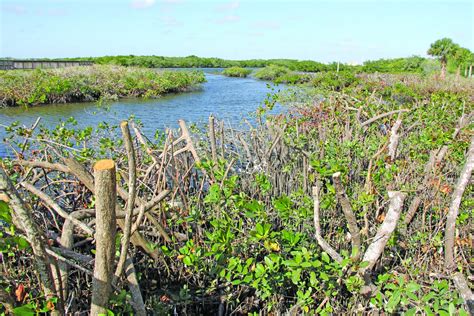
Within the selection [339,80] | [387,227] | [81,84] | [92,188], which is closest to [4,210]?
[92,188]

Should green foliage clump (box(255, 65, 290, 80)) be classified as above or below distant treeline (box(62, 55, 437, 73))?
below

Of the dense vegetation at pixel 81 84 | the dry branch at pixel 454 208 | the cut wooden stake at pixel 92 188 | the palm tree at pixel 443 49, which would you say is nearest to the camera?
the cut wooden stake at pixel 92 188

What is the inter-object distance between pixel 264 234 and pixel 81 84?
1971cm

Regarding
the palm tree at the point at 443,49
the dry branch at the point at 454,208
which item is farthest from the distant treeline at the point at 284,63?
the dry branch at the point at 454,208

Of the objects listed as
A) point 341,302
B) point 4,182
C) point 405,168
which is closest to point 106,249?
point 4,182

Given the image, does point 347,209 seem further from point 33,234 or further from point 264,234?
point 33,234

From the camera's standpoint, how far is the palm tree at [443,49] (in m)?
36.1

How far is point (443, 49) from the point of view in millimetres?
36500

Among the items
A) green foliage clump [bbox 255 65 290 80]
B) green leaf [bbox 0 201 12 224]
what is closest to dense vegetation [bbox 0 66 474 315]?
green leaf [bbox 0 201 12 224]

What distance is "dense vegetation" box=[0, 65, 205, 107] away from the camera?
1753 cm

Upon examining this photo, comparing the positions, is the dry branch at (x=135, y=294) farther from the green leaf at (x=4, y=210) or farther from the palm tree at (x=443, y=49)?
the palm tree at (x=443, y=49)

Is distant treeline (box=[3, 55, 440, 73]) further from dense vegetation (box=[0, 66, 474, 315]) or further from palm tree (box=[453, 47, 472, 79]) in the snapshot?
dense vegetation (box=[0, 66, 474, 315])

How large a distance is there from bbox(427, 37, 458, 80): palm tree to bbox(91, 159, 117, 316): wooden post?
39.0m

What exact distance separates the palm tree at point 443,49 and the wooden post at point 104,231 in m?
39.0
